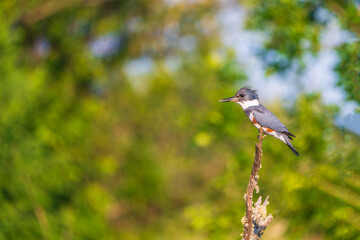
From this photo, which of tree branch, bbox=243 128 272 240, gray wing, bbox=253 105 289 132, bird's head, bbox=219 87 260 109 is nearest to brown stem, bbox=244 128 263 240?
tree branch, bbox=243 128 272 240

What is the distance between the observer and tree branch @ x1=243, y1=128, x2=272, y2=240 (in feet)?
12.6

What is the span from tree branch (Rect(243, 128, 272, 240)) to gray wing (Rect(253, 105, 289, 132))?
0.42 meters

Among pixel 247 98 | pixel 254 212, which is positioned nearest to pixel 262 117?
pixel 247 98

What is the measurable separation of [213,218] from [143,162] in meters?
18.4

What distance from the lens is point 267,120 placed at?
14.8 ft

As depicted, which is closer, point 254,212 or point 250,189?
point 250,189

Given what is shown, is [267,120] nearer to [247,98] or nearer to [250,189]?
[247,98]

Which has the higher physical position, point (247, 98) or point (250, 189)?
point (247, 98)

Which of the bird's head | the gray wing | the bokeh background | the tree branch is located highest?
the bokeh background

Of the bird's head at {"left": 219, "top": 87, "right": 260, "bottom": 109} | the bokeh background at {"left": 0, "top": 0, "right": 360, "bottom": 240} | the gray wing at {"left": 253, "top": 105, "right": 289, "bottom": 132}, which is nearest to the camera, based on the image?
the gray wing at {"left": 253, "top": 105, "right": 289, "bottom": 132}

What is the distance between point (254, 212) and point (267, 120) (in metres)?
0.88

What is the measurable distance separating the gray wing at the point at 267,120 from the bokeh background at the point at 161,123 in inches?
59.9

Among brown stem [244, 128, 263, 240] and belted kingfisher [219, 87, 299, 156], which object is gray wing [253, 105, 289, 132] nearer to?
belted kingfisher [219, 87, 299, 156]

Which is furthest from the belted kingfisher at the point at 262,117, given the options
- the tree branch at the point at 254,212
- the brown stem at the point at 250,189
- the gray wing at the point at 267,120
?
the brown stem at the point at 250,189
